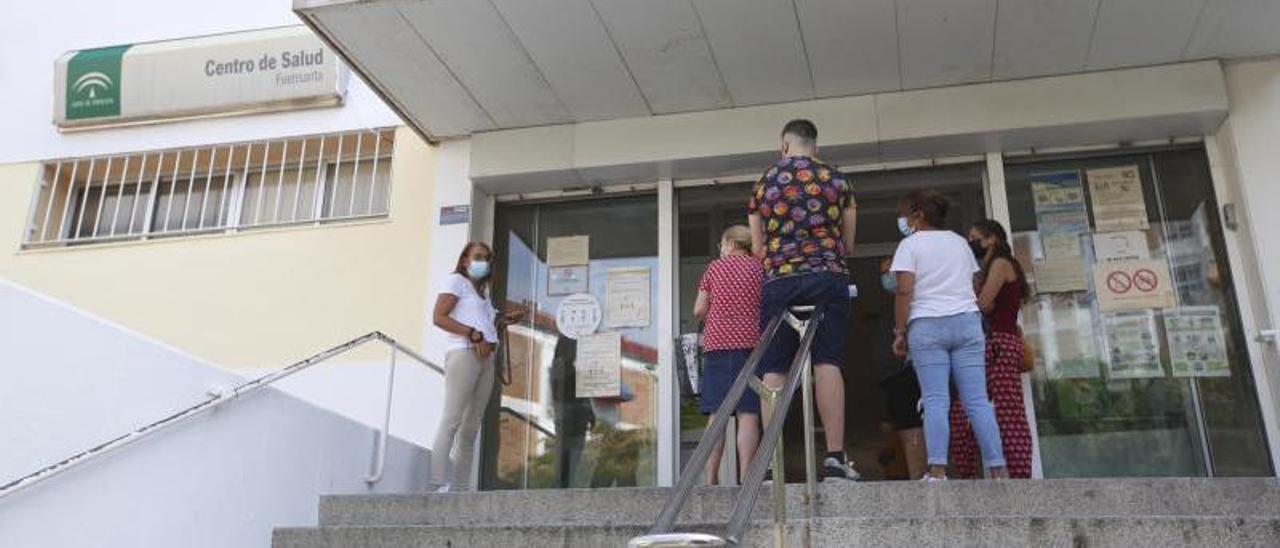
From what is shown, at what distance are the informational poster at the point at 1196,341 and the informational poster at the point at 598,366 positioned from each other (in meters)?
3.14

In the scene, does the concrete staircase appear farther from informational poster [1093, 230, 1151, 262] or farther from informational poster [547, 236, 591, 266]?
informational poster [547, 236, 591, 266]

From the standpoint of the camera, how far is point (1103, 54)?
557cm

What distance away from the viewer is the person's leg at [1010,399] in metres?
4.64

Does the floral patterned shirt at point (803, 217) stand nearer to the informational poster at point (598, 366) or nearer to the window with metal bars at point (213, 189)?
the informational poster at point (598, 366)

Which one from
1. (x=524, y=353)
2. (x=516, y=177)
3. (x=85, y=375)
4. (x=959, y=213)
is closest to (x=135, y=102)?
(x=516, y=177)

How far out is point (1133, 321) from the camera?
18.7 ft

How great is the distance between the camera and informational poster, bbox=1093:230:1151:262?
582cm

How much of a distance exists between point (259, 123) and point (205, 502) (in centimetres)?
386

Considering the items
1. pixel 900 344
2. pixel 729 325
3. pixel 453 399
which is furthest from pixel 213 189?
pixel 900 344

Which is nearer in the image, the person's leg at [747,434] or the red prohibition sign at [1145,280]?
the person's leg at [747,434]

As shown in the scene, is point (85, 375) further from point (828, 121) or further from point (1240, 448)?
point (1240, 448)

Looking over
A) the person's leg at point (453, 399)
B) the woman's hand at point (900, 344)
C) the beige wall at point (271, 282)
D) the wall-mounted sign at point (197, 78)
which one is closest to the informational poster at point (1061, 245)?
the woman's hand at point (900, 344)

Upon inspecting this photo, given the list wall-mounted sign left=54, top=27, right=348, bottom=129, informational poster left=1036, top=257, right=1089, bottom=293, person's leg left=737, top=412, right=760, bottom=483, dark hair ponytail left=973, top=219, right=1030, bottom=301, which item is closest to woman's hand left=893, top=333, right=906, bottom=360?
dark hair ponytail left=973, top=219, right=1030, bottom=301

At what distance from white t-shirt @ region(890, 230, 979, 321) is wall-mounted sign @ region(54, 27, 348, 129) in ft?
14.1
